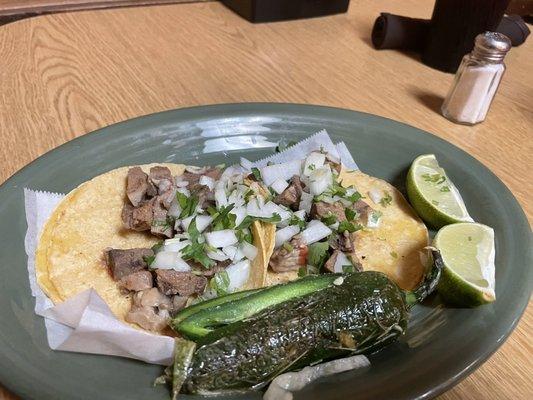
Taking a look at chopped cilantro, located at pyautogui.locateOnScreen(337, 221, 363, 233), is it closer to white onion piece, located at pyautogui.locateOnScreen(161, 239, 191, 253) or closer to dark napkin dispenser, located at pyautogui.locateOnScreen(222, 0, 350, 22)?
white onion piece, located at pyautogui.locateOnScreen(161, 239, 191, 253)

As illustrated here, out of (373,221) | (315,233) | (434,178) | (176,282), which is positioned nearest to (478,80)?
(434,178)

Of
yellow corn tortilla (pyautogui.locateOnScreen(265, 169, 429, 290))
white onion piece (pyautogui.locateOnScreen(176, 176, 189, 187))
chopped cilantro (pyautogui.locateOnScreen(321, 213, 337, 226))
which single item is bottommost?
yellow corn tortilla (pyautogui.locateOnScreen(265, 169, 429, 290))

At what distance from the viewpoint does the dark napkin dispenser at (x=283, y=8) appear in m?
3.08

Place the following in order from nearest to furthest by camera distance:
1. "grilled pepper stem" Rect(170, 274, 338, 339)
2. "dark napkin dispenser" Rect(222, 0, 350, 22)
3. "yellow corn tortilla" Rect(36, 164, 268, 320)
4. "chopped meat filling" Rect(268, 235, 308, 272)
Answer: "grilled pepper stem" Rect(170, 274, 338, 339) < "yellow corn tortilla" Rect(36, 164, 268, 320) < "chopped meat filling" Rect(268, 235, 308, 272) < "dark napkin dispenser" Rect(222, 0, 350, 22)

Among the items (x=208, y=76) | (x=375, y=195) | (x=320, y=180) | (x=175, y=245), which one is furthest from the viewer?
(x=208, y=76)

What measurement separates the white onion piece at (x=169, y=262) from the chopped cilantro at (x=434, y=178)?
91cm

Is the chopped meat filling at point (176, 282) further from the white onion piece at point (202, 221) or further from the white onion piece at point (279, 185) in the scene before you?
the white onion piece at point (279, 185)

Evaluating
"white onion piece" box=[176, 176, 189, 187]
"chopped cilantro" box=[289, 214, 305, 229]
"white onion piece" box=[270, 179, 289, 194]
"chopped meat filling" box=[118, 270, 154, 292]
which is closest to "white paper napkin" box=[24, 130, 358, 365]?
"chopped meat filling" box=[118, 270, 154, 292]

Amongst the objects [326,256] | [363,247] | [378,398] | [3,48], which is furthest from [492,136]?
[3,48]

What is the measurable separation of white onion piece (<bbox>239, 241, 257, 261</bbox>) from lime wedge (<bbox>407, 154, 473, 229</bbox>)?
63 centimetres

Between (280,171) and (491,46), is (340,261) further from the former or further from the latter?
(491,46)

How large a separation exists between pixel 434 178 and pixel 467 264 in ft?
1.47

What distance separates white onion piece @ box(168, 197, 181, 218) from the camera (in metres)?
1.62

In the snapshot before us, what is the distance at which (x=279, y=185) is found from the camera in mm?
1767
